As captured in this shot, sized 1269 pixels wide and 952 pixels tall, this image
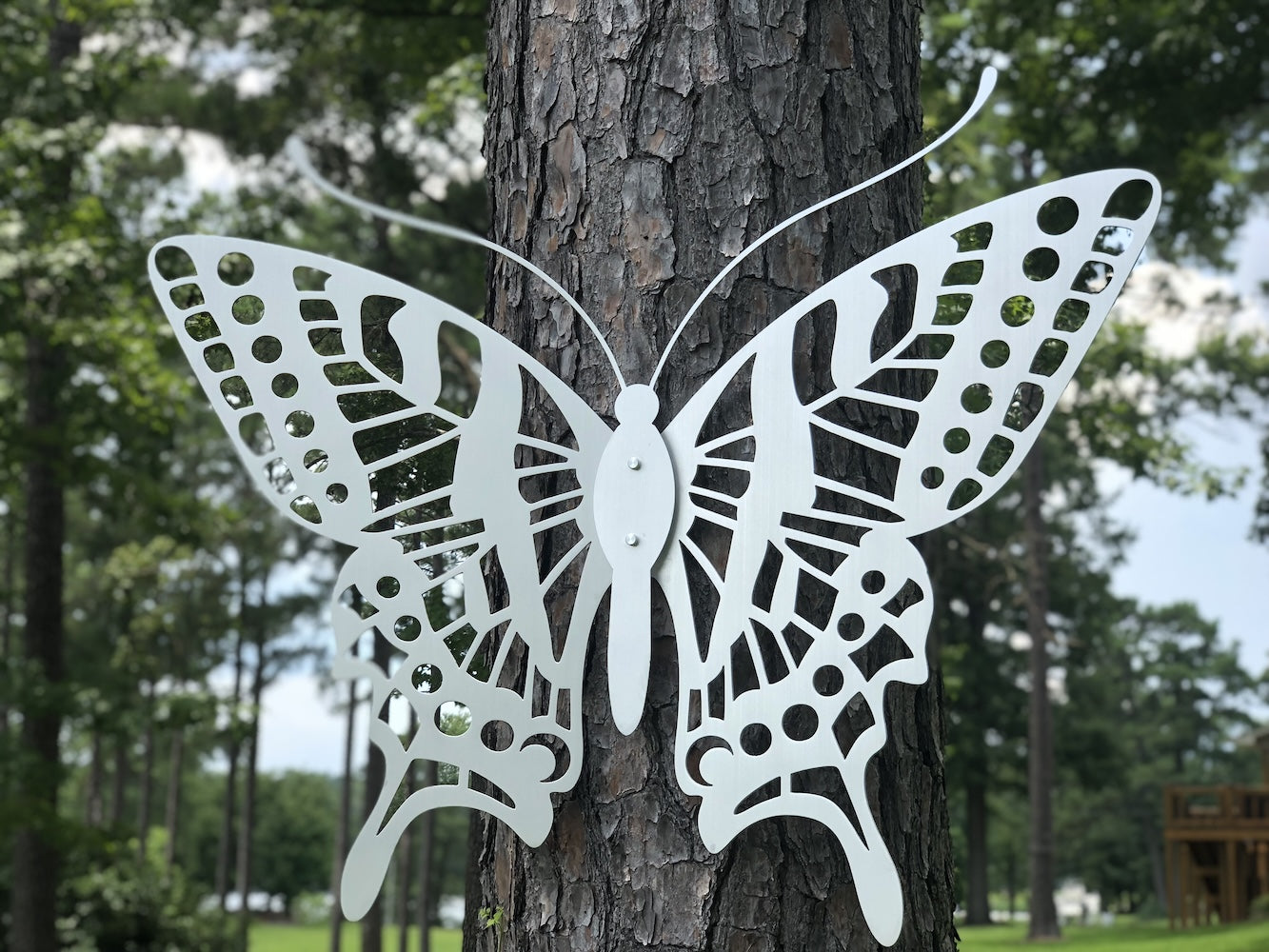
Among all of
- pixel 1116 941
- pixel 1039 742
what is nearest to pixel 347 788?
pixel 1039 742

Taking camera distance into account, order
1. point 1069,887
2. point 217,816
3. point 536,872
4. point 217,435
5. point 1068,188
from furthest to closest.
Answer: point 217,816
point 1069,887
point 217,435
point 536,872
point 1068,188

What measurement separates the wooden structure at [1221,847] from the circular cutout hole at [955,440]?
12854 mm

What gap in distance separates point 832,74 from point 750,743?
2.92ft

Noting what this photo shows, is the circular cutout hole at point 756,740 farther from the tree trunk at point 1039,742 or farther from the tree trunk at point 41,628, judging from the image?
the tree trunk at point 1039,742

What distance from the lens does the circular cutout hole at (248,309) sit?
1680 mm

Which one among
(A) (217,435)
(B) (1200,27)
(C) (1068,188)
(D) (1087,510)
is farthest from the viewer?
(D) (1087,510)

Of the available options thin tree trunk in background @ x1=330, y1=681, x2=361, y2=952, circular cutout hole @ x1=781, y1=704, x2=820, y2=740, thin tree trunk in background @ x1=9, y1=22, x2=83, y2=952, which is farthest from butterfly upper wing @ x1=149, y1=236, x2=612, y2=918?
thin tree trunk in background @ x1=330, y1=681, x2=361, y2=952

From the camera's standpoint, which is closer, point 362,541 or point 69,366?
point 362,541

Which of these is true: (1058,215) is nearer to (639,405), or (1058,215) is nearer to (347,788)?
(639,405)

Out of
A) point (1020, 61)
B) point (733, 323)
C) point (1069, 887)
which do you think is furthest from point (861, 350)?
point (1069, 887)

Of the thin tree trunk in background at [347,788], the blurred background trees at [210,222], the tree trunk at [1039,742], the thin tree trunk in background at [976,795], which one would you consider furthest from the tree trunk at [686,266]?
→ the thin tree trunk in background at [976,795]

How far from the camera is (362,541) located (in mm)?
1628

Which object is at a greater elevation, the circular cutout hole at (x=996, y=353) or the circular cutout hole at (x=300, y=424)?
the circular cutout hole at (x=996, y=353)

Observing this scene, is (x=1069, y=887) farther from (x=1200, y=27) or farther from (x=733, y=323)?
(x=733, y=323)
